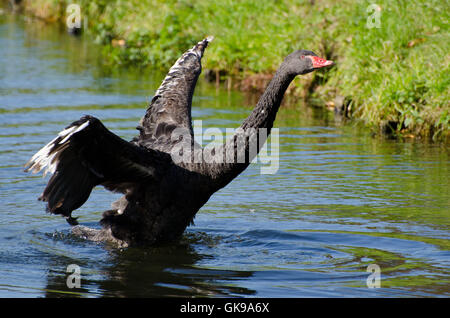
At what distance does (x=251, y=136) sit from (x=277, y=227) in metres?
1.32

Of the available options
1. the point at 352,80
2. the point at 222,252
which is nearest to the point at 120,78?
the point at 352,80

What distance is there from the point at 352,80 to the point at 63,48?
9.12m

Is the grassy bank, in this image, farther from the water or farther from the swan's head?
the swan's head

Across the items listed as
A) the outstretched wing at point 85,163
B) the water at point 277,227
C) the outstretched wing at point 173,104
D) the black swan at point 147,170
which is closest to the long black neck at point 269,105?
the black swan at point 147,170

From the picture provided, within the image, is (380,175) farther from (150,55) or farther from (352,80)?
(150,55)

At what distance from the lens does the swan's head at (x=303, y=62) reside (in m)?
6.19

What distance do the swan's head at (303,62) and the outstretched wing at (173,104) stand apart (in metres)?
1.53

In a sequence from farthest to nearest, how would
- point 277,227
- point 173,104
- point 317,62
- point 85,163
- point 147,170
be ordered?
point 173,104
point 277,227
point 147,170
point 317,62
point 85,163

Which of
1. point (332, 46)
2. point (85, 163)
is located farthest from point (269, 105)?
point (332, 46)

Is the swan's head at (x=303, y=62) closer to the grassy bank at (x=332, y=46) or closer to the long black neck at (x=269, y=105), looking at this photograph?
the long black neck at (x=269, y=105)

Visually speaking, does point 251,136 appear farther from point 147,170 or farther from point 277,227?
point 277,227

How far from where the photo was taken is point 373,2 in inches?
487

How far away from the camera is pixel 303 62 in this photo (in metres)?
6.23

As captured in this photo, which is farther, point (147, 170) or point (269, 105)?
point (147, 170)
